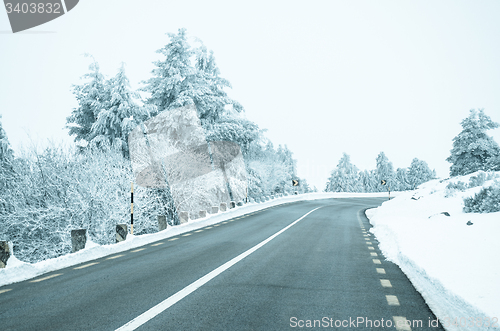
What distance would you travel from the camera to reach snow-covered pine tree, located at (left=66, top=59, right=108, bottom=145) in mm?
25500

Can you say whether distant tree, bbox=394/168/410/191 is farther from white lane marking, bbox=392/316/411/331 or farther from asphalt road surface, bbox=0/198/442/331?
white lane marking, bbox=392/316/411/331

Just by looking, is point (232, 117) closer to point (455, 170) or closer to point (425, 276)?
point (425, 276)

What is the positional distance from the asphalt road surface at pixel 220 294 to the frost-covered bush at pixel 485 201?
6533 mm

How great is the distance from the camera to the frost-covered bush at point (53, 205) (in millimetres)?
16469

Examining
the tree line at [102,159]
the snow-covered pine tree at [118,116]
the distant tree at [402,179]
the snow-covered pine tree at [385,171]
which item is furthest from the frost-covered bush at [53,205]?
the distant tree at [402,179]

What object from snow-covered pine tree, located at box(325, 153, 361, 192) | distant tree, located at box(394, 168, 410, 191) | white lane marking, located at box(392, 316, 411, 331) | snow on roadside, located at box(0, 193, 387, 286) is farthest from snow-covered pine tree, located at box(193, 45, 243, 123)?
distant tree, located at box(394, 168, 410, 191)

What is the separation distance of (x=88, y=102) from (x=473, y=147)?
41823 mm

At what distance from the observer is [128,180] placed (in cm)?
2056

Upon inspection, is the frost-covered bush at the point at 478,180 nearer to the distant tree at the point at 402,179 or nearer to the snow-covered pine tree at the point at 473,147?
the snow-covered pine tree at the point at 473,147

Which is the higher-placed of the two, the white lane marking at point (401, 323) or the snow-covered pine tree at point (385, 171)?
the white lane marking at point (401, 323)

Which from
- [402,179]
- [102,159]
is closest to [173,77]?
[102,159]

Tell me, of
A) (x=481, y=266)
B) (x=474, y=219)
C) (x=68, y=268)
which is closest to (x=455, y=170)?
(x=474, y=219)

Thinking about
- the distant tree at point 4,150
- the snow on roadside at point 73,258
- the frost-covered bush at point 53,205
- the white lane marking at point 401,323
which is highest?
the distant tree at point 4,150

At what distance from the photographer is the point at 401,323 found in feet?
13.9
